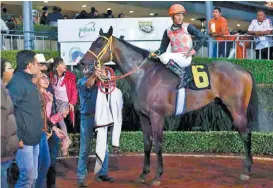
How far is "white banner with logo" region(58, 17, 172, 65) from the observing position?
46.0 feet

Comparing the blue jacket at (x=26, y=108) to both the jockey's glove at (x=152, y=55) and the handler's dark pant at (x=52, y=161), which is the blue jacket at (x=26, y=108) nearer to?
the handler's dark pant at (x=52, y=161)

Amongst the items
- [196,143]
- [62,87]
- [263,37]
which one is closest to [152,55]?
[62,87]

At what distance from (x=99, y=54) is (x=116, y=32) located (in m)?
5.71

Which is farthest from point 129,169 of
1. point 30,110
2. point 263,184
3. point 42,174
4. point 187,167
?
point 30,110

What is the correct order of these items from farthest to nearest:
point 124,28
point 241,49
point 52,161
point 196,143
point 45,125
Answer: point 241,49 < point 124,28 < point 196,143 < point 52,161 < point 45,125

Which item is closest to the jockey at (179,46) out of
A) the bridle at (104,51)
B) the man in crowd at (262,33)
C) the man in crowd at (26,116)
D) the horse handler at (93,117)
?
the bridle at (104,51)

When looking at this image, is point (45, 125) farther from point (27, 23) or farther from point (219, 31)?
point (27, 23)

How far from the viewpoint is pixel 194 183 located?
27.8 ft

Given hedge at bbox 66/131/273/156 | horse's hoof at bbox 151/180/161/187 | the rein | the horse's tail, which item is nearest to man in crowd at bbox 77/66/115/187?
the rein

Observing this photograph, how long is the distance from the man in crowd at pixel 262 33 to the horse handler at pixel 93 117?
22.9 ft

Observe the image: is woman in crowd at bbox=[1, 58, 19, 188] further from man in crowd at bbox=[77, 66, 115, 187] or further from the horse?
the horse

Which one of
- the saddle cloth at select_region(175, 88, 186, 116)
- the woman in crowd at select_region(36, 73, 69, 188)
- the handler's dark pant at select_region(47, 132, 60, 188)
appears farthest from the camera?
the saddle cloth at select_region(175, 88, 186, 116)

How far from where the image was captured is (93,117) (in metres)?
8.39

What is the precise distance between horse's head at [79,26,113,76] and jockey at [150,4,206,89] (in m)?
0.68
